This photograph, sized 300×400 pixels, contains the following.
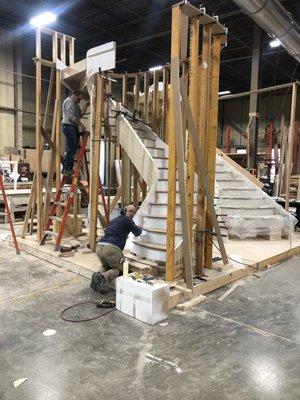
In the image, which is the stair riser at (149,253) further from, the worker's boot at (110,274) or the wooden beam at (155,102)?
the wooden beam at (155,102)

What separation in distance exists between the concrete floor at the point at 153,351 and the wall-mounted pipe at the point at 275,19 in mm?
4824

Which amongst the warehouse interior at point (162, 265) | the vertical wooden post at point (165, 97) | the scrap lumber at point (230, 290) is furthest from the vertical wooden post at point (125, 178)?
the scrap lumber at point (230, 290)

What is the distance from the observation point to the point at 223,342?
9.78 ft

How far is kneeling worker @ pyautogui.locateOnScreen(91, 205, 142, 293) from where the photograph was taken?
158 inches

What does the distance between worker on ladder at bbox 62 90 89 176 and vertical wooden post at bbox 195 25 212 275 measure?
7.83 feet

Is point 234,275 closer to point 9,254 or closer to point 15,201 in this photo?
point 9,254

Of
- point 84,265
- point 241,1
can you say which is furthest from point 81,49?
point 84,265

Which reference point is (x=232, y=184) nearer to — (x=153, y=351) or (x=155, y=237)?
(x=155, y=237)

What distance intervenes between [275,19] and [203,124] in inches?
155

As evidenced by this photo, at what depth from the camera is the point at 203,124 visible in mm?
4188

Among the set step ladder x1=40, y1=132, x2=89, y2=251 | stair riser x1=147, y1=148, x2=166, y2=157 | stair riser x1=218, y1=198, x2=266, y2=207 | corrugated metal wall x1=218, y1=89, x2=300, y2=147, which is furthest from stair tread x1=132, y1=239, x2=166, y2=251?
corrugated metal wall x1=218, y1=89, x2=300, y2=147

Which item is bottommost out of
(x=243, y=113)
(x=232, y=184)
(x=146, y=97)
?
(x=232, y=184)

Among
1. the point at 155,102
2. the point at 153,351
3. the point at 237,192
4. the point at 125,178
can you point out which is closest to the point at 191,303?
the point at 153,351

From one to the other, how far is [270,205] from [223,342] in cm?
446
